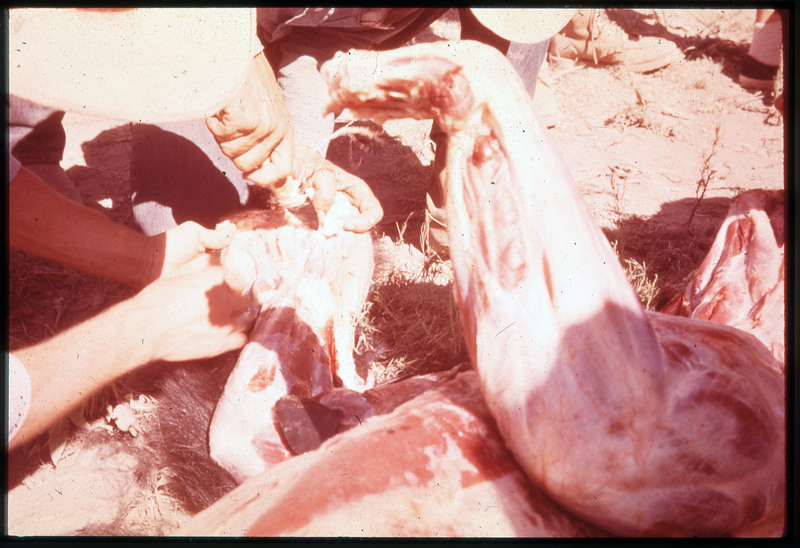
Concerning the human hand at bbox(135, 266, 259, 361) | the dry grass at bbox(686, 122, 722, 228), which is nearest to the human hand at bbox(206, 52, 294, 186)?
the human hand at bbox(135, 266, 259, 361)

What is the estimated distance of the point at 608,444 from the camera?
0.89 metres

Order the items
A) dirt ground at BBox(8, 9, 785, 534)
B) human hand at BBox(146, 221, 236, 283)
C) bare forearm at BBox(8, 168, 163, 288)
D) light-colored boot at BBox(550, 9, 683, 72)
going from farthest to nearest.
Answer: light-colored boot at BBox(550, 9, 683, 72)
dirt ground at BBox(8, 9, 785, 534)
human hand at BBox(146, 221, 236, 283)
bare forearm at BBox(8, 168, 163, 288)

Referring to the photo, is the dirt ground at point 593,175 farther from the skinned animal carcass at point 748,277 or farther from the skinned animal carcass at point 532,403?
the skinned animal carcass at point 532,403

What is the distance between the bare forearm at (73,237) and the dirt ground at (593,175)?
21.9 inches

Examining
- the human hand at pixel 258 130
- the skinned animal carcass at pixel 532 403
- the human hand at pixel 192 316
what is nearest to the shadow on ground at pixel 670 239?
the skinned animal carcass at pixel 532 403

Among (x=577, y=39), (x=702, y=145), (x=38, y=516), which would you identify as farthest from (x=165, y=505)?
(x=577, y=39)

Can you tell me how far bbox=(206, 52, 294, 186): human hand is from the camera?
1.33 m

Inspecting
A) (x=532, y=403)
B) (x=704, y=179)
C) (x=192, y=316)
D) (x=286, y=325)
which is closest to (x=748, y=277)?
(x=532, y=403)

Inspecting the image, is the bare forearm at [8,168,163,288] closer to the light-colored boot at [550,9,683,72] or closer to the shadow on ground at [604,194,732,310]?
the shadow on ground at [604,194,732,310]

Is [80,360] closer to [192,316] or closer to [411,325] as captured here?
[192,316]

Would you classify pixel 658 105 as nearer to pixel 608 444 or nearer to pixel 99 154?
pixel 608 444

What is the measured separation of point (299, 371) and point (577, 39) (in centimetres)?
317

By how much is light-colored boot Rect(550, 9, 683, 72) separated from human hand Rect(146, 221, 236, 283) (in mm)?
2861

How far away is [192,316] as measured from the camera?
1.56 metres
